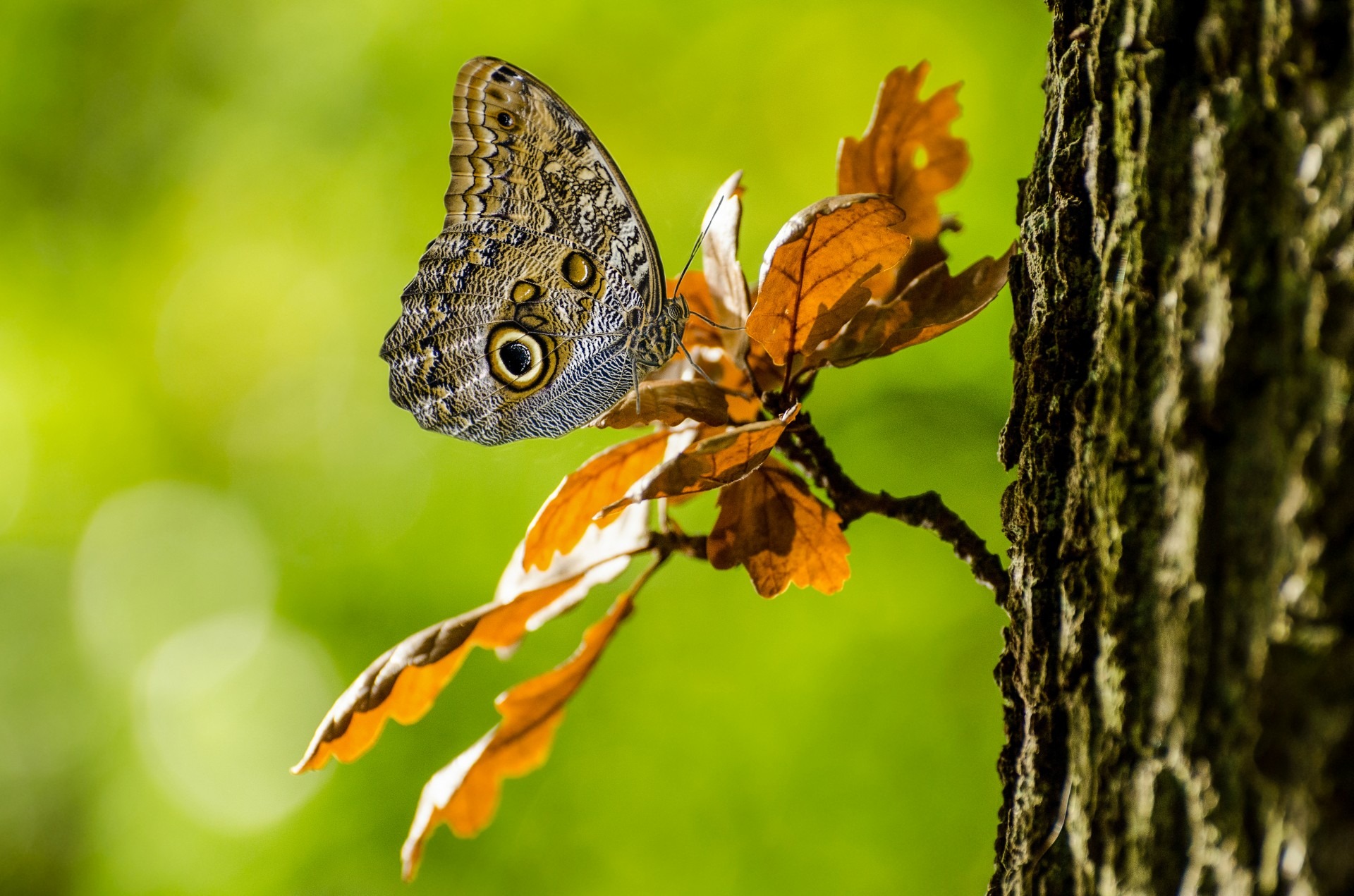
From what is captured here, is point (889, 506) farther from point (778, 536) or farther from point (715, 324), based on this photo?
point (715, 324)

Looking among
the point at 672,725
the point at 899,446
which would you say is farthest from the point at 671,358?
the point at 672,725

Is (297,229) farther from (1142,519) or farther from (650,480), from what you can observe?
(1142,519)

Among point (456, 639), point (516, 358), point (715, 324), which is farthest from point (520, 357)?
point (456, 639)

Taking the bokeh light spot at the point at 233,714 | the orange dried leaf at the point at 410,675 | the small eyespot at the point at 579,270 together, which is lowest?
the bokeh light spot at the point at 233,714

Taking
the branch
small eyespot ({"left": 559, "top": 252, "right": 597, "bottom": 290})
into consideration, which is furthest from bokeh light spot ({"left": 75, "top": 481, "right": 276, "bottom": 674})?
the branch

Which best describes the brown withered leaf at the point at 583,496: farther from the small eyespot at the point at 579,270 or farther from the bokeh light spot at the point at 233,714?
the bokeh light spot at the point at 233,714

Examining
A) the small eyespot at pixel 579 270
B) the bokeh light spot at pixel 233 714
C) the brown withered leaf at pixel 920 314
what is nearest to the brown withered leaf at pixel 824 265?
the brown withered leaf at pixel 920 314

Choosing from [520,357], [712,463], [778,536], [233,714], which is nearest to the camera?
[712,463]
